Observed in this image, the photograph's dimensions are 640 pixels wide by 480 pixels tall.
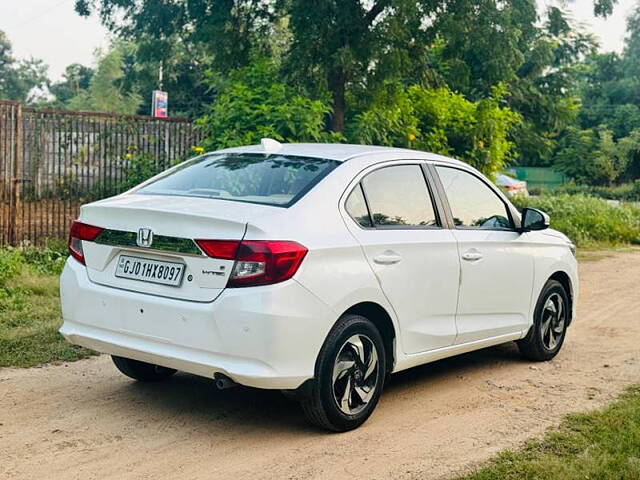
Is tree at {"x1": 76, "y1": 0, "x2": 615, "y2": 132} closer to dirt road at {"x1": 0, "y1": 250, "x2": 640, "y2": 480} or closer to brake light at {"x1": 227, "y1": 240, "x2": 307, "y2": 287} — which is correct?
dirt road at {"x1": 0, "y1": 250, "x2": 640, "y2": 480}

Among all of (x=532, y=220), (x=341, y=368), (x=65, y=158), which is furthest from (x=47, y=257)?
(x=341, y=368)

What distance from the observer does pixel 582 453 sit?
514 centimetres

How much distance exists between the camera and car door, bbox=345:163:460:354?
18.9 ft

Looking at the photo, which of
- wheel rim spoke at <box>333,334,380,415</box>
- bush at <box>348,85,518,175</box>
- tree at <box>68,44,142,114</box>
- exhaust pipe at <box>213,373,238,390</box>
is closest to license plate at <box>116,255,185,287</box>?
exhaust pipe at <box>213,373,238,390</box>

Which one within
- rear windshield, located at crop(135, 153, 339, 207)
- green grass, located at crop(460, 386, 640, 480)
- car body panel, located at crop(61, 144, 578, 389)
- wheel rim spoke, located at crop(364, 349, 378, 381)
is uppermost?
rear windshield, located at crop(135, 153, 339, 207)

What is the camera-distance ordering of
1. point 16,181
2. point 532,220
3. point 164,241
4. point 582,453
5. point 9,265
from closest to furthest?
1. point 582,453
2. point 164,241
3. point 532,220
4. point 9,265
5. point 16,181

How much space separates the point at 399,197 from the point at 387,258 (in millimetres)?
594

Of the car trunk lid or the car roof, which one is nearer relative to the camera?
the car trunk lid

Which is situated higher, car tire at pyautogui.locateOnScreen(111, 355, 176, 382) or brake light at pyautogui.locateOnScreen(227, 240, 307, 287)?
brake light at pyautogui.locateOnScreen(227, 240, 307, 287)

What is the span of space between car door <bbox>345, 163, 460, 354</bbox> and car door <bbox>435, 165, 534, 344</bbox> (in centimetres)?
18

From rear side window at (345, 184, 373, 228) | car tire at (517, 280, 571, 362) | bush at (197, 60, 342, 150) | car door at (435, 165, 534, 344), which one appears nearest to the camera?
rear side window at (345, 184, 373, 228)

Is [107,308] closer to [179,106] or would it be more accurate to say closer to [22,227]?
→ [22,227]

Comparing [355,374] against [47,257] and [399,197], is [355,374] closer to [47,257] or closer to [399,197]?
[399,197]

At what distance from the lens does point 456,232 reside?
258 inches
